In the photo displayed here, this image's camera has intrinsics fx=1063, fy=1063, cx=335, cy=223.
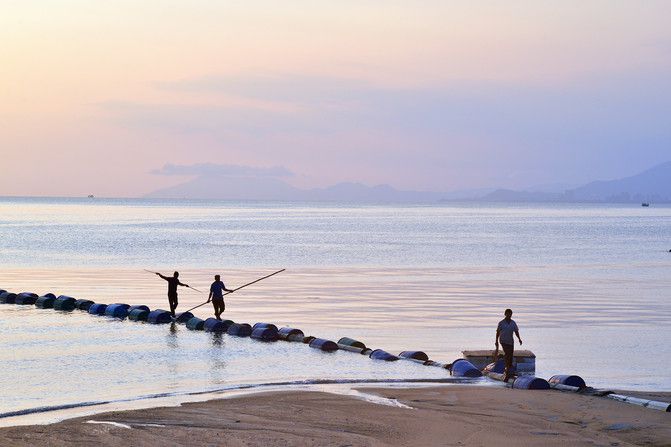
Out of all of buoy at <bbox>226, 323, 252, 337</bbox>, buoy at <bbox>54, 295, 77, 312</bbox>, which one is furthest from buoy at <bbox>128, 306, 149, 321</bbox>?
buoy at <bbox>226, 323, 252, 337</bbox>

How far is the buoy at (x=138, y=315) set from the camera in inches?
1316

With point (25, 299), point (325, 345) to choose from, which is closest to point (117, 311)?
point (25, 299)

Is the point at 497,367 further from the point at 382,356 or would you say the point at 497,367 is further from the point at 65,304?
the point at 65,304

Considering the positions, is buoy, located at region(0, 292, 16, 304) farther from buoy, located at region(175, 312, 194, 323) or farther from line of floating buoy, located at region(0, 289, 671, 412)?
buoy, located at region(175, 312, 194, 323)

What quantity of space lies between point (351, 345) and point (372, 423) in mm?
9239

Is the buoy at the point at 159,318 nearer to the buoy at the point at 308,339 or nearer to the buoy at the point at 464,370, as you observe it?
the buoy at the point at 308,339

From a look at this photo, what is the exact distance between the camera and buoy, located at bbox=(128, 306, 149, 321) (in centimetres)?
3344

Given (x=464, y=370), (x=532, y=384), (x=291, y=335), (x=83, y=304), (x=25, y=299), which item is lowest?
(x=532, y=384)

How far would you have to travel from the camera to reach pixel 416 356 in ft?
80.9

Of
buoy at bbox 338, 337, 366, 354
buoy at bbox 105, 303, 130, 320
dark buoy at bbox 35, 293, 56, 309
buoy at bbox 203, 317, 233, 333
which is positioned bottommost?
buoy at bbox 338, 337, 366, 354

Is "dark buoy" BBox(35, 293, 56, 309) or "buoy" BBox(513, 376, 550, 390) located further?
"dark buoy" BBox(35, 293, 56, 309)

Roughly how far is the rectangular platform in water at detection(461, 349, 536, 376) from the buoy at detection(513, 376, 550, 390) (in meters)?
1.55

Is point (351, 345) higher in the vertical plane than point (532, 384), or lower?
higher

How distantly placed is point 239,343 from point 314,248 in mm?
58096
